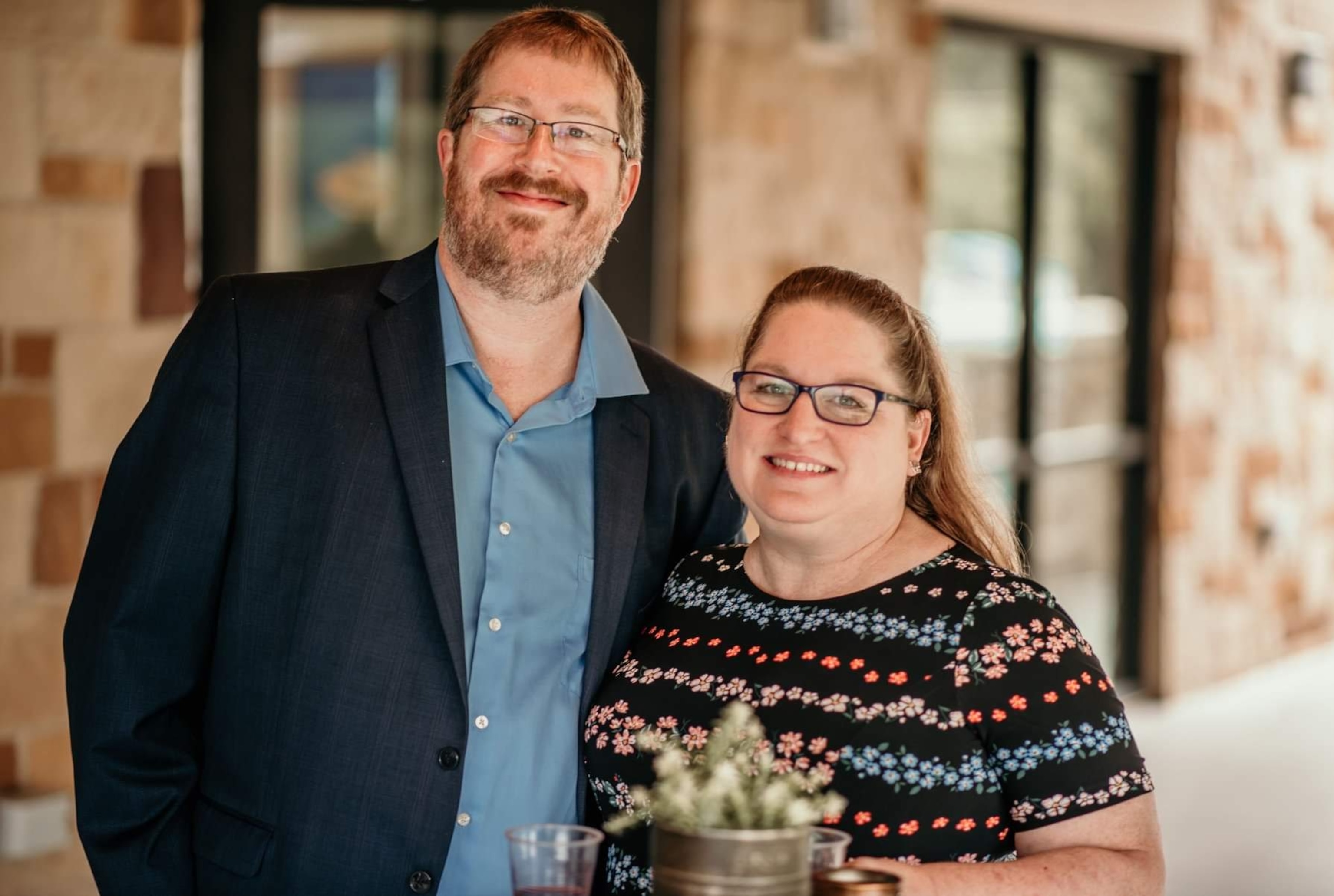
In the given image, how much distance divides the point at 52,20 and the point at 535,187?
142 cm

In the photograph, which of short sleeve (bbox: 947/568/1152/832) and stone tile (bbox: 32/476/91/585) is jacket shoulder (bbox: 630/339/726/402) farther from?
stone tile (bbox: 32/476/91/585)

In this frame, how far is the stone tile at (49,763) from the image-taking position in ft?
Answer: 9.68

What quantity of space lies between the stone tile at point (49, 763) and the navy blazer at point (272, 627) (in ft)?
3.70

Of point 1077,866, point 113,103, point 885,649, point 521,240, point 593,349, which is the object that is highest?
point 113,103

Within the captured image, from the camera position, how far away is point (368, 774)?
1859 millimetres

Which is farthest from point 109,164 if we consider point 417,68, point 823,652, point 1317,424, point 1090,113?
point 1317,424

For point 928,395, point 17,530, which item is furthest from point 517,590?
point 17,530

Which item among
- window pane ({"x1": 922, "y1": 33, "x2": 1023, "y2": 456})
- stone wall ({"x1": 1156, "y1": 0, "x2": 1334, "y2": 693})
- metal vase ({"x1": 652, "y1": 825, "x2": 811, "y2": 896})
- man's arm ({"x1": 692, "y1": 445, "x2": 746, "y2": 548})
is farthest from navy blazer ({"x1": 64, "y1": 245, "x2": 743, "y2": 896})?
stone wall ({"x1": 1156, "y1": 0, "x2": 1334, "y2": 693})

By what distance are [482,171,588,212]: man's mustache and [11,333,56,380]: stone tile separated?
132cm

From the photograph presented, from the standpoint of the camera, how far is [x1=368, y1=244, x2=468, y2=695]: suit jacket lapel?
187cm

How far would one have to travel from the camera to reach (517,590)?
1943mm

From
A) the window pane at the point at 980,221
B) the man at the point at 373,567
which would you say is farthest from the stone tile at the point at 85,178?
the window pane at the point at 980,221

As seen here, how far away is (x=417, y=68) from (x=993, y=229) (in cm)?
234

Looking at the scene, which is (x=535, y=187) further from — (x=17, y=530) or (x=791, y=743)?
(x=17, y=530)
